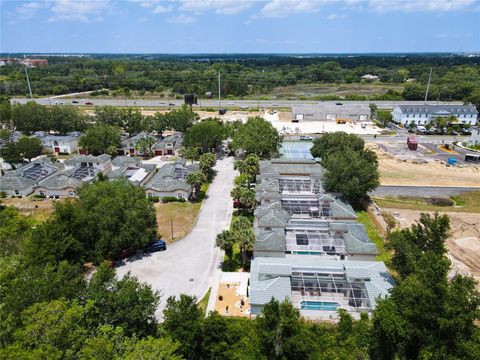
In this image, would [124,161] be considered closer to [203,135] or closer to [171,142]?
[171,142]

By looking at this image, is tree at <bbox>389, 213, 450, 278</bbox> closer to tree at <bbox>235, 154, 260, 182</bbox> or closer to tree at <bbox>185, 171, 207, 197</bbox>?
tree at <bbox>235, 154, 260, 182</bbox>

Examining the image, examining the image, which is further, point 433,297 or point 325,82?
point 325,82

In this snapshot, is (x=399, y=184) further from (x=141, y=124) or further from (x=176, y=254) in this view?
(x=141, y=124)

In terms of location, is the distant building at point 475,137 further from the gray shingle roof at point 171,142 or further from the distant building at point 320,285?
the gray shingle roof at point 171,142

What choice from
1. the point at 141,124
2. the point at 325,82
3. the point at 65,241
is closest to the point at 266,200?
the point at 65,241

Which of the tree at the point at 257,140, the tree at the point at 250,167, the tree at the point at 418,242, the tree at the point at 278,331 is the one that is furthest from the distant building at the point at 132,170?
the tree at the point at 418,242

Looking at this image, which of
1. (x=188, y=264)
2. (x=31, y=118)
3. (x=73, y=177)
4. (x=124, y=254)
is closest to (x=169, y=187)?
(x=124, y=254)
